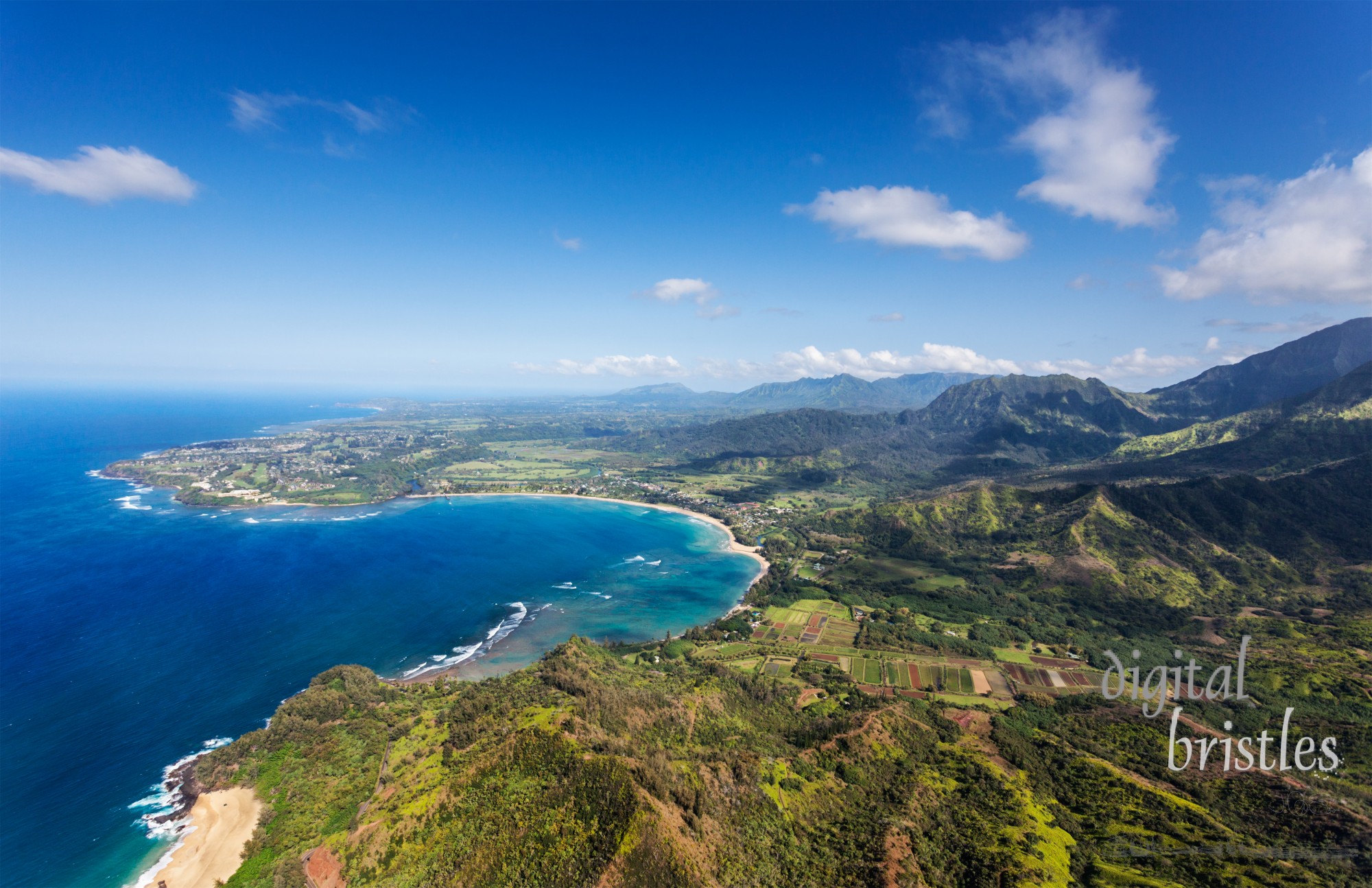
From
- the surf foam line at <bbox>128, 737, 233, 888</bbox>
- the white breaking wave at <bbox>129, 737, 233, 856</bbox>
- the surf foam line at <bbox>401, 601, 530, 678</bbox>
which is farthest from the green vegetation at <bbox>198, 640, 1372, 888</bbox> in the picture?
the surf foam line at <bbox>401, 601, 530, 678</bbox>

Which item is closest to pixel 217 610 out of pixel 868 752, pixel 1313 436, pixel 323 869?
pixel 323 869

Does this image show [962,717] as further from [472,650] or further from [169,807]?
[169,807]

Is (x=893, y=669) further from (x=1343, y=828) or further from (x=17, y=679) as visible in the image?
(x=17, y=679)

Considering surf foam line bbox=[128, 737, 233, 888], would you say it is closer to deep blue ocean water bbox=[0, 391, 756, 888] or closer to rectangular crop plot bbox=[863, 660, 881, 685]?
deep blue ocean water bbox=[0, 391, 756, 888]

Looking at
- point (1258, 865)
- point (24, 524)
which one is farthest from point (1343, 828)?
point (24, 524)

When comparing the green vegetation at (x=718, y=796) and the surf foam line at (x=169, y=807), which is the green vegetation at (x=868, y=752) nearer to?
the green vegetation at (x=718, y=796)

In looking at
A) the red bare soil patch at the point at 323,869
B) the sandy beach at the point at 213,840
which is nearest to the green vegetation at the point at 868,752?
the red bare soil patch at the point at 323,869

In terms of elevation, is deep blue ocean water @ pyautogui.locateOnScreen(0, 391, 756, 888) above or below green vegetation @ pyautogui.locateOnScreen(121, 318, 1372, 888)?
below
